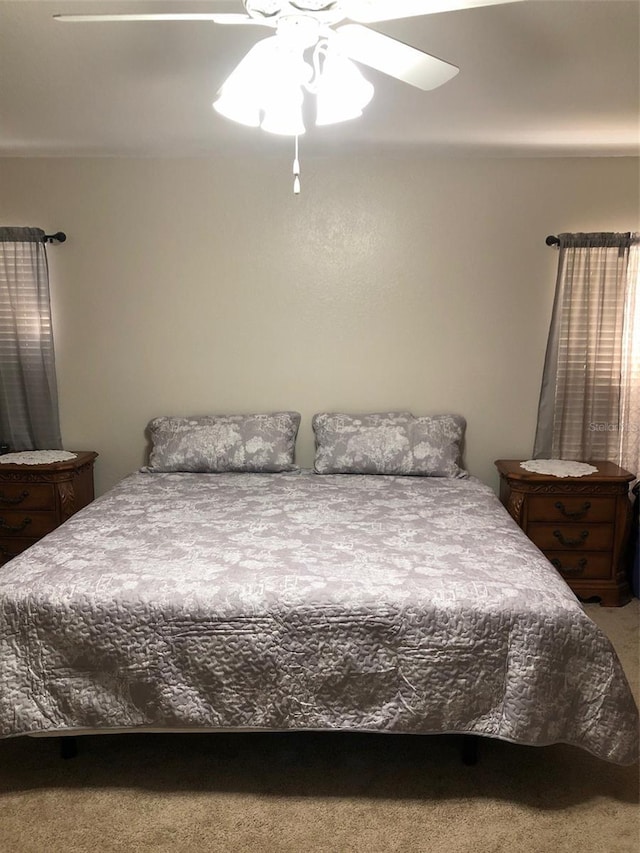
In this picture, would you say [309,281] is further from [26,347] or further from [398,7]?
[398,7]

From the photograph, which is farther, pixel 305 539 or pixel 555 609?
pixel 305 539

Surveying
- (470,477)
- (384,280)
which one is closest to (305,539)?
(470,477)

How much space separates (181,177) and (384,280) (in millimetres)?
1250

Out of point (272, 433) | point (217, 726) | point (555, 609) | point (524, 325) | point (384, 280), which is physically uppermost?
point (384, 280)

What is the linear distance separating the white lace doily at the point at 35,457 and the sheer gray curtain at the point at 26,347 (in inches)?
5.0

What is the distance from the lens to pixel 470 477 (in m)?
3.37

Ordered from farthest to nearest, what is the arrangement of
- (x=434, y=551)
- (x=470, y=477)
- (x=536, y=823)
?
(x=470, y=477), (x=434, y=551), (x=536, y=823)

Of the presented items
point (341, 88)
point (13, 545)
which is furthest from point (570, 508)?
point (13, 545)

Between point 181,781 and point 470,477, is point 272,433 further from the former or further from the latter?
point 181,781

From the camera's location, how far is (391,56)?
1652 mm

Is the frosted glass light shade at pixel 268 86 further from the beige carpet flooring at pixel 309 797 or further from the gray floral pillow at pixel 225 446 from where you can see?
the beige carpet flooring at pixel 309 797

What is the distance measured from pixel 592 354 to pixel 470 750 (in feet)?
7.42

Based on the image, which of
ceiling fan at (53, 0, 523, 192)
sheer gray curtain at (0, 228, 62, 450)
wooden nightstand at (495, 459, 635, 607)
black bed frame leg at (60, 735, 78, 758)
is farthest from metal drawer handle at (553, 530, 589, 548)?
sheer gray curtain at (0, 228, 62, 450)

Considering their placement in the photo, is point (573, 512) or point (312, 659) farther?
point (573, 512)
